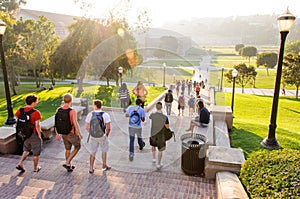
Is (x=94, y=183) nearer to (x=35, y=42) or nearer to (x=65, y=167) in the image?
(x=65, y=167)

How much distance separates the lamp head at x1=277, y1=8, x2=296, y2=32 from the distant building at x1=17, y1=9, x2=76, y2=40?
54158 millimetres

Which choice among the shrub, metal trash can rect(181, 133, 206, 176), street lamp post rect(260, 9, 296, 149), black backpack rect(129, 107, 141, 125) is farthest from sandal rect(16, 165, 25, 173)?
street lamp post rect(260, 9, 296, 149)

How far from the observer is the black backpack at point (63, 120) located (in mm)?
4402

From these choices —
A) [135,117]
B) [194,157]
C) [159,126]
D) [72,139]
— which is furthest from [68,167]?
[194,157]

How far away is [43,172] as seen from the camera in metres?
4.80

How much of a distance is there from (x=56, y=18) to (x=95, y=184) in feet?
220

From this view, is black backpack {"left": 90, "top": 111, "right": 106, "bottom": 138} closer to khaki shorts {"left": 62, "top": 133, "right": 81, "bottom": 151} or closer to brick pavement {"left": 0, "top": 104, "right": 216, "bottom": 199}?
khaki shorts {"left": 62, "top": 133, "right": 81, "bottom": 151}

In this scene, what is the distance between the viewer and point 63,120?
4.42 meters

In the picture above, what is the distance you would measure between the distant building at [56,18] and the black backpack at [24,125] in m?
53.7

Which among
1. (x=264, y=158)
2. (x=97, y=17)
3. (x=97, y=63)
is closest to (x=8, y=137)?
(x=264, y=158)

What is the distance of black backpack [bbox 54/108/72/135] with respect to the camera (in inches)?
173

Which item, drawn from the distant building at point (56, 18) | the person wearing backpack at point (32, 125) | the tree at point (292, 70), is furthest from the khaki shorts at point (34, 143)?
the distant building at point (56, 18)

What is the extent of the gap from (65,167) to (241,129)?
235 inches

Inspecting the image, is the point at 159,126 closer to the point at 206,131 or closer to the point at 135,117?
the point at 135,117
